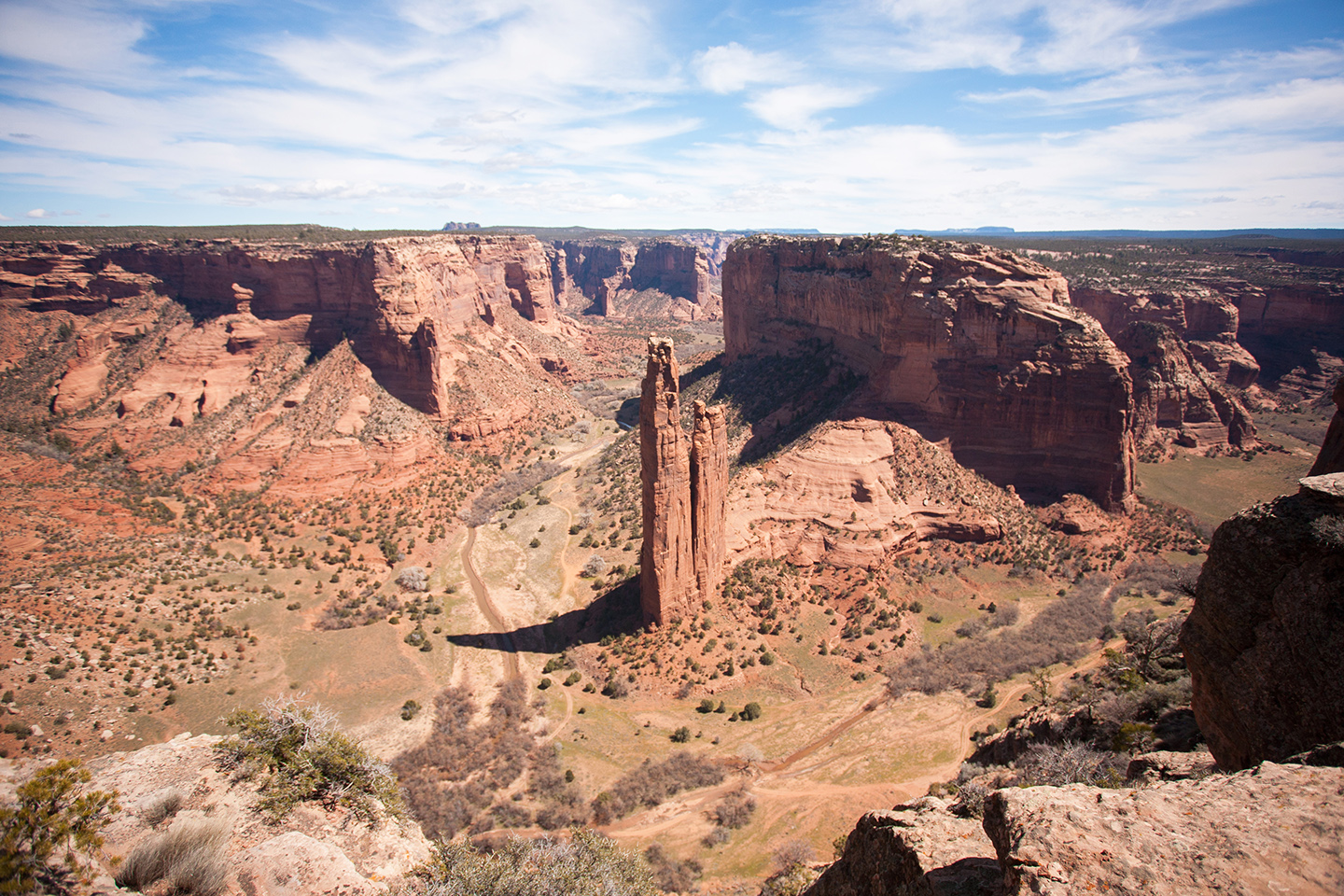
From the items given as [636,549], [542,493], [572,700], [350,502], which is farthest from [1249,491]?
[350,502]

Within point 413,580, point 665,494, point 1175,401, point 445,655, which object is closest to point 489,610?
point 445,655

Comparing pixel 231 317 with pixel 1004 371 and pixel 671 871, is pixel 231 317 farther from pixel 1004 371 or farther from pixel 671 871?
pixel 1004 371

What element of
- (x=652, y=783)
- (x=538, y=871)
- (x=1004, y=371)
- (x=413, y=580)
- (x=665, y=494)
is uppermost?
(x=1004, y=371)

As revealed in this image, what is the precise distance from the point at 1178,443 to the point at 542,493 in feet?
209

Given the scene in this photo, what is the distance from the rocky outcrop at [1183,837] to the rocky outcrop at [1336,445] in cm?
1361

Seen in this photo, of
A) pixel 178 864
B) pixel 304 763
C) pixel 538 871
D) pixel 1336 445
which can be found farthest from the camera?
pixel 1336 445

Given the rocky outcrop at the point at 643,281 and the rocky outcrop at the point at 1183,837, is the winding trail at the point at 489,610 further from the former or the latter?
the rocky outcrop at the point at 643,281

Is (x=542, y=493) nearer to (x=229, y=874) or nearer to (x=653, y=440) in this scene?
(x=653, y=440)

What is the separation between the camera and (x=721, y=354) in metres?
78.4

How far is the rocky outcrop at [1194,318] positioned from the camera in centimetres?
7381

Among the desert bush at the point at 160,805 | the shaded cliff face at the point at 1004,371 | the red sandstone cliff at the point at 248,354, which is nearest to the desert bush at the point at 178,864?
the desert bush at the point at 160,805

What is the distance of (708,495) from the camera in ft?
110

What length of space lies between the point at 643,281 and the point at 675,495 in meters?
157

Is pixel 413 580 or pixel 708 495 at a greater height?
pixel 708 495
